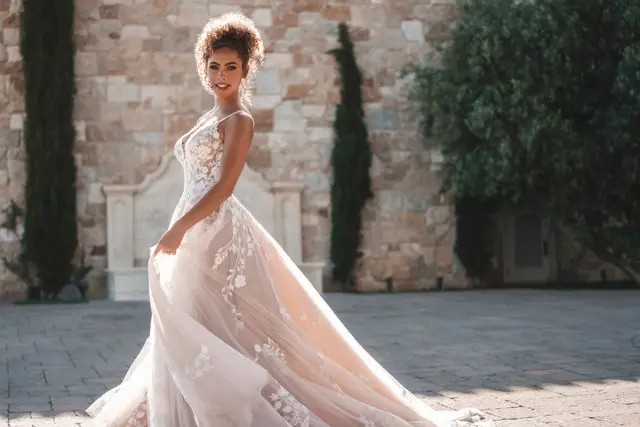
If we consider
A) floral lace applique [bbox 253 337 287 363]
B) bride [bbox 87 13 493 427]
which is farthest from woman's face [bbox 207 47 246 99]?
floral lace applique [bbox 253 337 287 363]

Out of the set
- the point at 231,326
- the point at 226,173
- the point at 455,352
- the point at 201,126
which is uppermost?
the point at 201,126

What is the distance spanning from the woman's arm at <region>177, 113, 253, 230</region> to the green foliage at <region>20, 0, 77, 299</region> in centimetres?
953

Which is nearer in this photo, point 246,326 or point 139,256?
point 246,326

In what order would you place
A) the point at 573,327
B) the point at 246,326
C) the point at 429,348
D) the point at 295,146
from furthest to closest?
the point at 295,146
the point at 573,327
the point at 429,348
the point at 246,326

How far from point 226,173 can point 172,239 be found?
33cm

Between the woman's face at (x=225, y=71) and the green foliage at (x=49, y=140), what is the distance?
9.50 metres

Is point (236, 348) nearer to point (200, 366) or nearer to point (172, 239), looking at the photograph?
point (200, 366)

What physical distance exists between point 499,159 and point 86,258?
574 cm

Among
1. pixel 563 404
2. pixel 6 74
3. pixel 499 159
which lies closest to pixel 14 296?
pixel 6 74

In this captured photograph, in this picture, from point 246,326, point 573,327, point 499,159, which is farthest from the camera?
point 499,159

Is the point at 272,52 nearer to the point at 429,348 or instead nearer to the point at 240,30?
the point at 429,348

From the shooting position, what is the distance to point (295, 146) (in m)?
13.7

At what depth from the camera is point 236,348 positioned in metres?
3.59

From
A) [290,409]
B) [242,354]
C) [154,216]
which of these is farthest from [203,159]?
[154,216]
